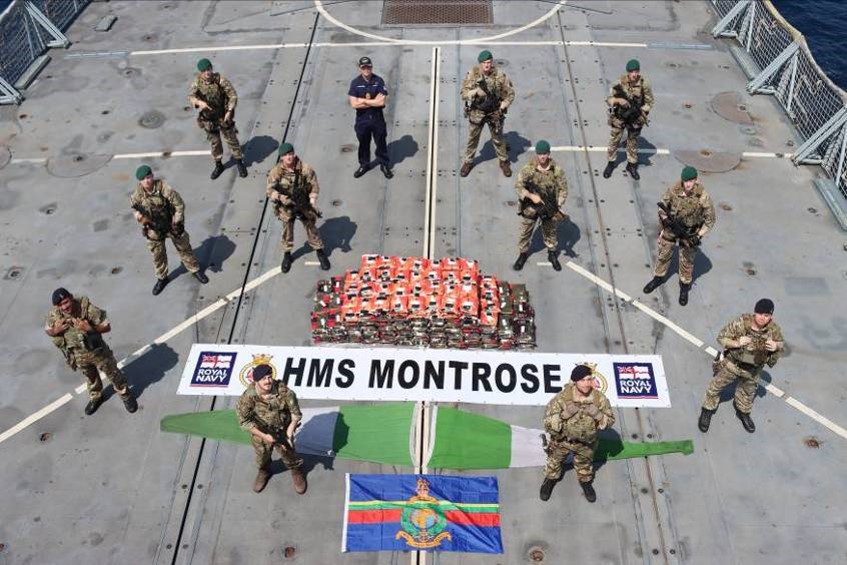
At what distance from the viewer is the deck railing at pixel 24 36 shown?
18.5 metres

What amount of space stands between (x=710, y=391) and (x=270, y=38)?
14.5m

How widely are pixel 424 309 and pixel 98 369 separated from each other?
509 centimetres

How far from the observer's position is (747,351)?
1059 cm

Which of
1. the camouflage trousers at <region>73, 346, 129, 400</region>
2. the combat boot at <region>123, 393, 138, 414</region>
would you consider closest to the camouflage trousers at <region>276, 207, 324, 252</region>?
the camouflage trousers at <region>73, 346, 129, 400</region>

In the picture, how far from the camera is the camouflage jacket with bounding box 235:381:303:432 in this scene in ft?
32.0

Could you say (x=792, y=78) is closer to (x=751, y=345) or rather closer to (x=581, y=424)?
(x=751, y=345)

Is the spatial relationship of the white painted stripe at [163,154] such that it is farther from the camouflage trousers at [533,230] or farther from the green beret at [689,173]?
the green beret at [689,173]

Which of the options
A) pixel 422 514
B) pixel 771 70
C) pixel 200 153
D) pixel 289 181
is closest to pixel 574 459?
pixel 422 514

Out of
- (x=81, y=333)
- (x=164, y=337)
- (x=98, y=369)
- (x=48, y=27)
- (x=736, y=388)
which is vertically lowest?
(x=736, y=388)

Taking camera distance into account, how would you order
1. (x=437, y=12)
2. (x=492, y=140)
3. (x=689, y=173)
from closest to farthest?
(x=689, y=173) < (x=492, y=140) < (x=437, y=12)

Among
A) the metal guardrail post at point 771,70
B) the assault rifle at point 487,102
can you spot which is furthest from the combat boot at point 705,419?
the metal guardrail post at point 771,70

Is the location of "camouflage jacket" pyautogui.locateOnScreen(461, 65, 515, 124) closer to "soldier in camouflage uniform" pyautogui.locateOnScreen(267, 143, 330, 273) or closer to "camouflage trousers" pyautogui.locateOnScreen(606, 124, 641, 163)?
"camouflage trousers" pyautogui.locateOnScreen(606, 124, 641, 163)

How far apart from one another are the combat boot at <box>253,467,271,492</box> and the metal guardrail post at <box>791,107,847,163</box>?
12.4 meters

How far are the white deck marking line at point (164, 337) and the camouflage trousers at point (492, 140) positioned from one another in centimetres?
466
